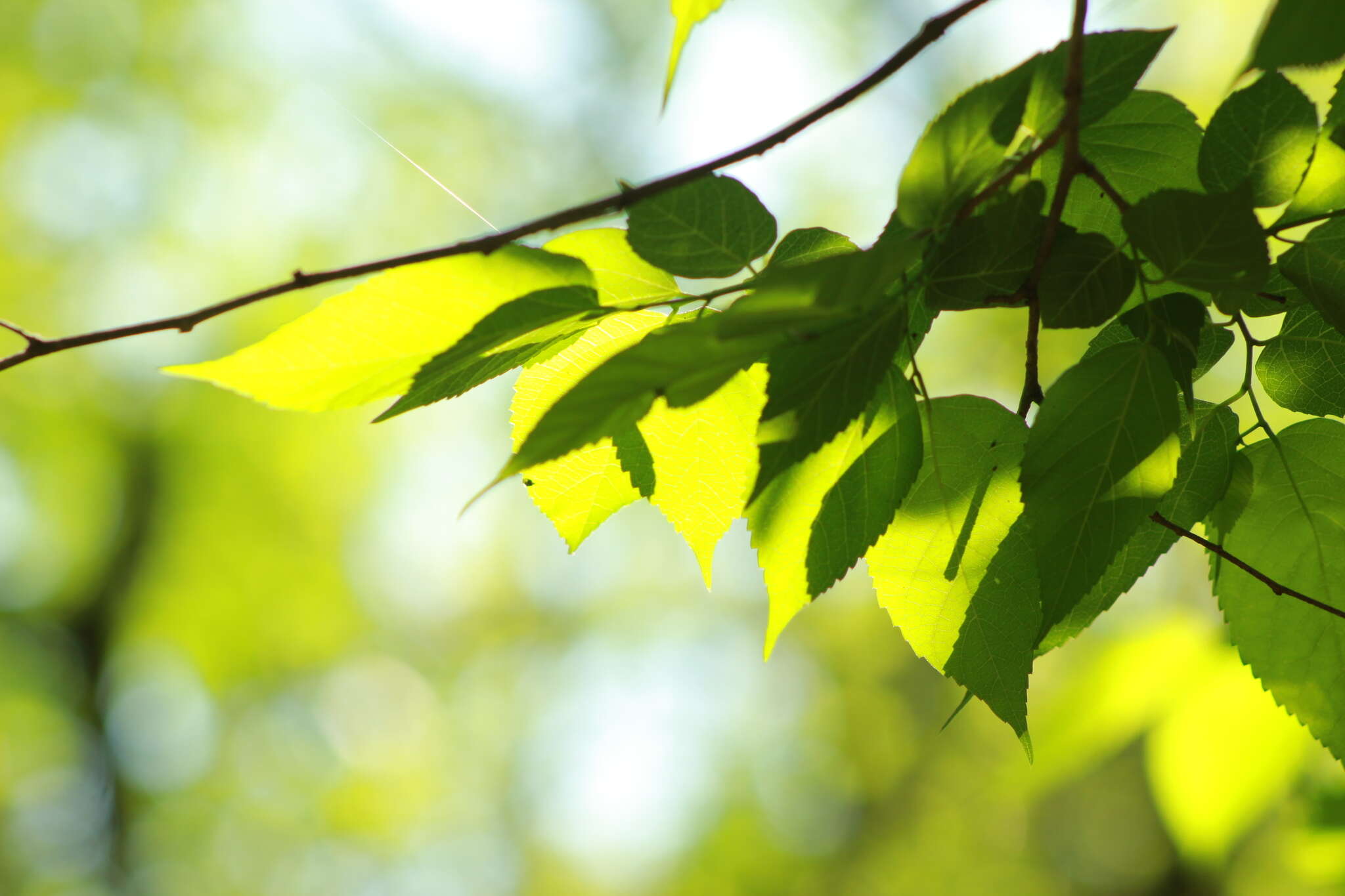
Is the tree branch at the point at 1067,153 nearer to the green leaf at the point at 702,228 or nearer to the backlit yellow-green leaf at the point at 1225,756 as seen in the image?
the green leaf at the point at 702,228

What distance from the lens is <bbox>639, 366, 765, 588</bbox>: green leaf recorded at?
362 mm

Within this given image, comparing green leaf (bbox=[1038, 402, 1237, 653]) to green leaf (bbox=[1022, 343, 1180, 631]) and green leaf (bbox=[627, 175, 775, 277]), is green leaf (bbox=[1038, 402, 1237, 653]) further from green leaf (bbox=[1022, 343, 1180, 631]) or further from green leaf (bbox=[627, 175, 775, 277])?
green leaf (bbox=[627, 175, 775, 277])

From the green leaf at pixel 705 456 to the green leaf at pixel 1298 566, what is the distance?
0.67ft

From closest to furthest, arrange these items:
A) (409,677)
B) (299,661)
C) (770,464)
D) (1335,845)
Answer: (770,464)
(1335,845)
(299,661)
(409,677)

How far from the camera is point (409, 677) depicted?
6.07m

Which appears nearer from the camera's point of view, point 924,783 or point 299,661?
point 299,661

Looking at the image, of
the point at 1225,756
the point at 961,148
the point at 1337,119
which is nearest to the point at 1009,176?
the point at 961,148

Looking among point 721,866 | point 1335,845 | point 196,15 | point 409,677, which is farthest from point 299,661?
point 1335,845

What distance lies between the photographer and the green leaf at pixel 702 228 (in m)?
0.32

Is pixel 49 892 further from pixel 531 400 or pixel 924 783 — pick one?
pixel 531 400

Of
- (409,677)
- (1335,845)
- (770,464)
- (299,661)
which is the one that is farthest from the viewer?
(409,677)

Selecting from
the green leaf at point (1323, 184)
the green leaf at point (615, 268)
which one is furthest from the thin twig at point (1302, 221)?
the green leaf at point (615, 268)

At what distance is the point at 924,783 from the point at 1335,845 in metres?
5.54

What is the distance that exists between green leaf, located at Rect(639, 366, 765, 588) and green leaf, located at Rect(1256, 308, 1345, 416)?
0.69ft
